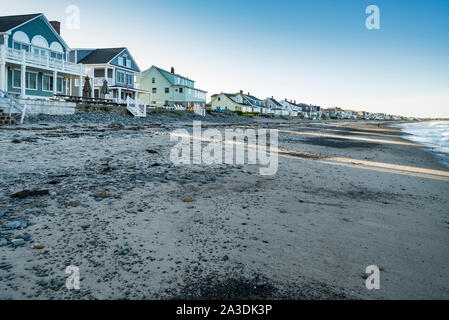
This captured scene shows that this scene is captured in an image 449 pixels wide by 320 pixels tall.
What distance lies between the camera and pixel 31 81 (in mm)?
26859

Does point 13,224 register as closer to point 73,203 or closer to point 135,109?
point 73,203

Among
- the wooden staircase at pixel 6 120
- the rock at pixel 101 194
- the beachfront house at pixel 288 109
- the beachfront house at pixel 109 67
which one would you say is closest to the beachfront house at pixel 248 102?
the beachfront house at pixel 288 109

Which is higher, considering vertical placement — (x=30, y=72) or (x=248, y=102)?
(x=248, y=102)

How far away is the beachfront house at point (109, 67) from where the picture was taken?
38.9 m

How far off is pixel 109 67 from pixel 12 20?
13.2 meters

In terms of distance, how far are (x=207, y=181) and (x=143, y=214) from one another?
233 cm

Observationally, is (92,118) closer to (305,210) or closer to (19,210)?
(19,210)

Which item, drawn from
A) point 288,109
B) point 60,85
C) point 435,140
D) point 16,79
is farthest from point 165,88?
point 288,109

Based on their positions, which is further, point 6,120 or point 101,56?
point 101,56

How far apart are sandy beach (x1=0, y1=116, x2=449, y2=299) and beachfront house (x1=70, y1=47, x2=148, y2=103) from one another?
35.0 m

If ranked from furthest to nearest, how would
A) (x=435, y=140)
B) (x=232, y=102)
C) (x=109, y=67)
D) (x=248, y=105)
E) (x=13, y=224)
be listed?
(x=248, y=105) < (x=232, y=102) < (x=109, y=67) < (x=435, y=140) < (x=13, y=224)
